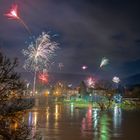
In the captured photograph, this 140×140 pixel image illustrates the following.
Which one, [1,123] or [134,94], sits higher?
[134,94]

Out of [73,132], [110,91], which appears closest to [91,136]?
[73,132]

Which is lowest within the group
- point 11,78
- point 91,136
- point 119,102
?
point 91,136

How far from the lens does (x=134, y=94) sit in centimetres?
13175

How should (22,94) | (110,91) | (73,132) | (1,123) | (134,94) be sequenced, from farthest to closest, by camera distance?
(134,94), (110,91), (73,132), (22,94), (1,123)

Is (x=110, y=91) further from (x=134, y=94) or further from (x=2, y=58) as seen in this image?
(x=2, y=58)

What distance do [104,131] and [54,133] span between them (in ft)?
16.4

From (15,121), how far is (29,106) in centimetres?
74

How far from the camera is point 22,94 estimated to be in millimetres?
11500

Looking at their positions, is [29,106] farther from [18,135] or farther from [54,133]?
[54,133]

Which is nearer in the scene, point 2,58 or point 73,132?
point 2,58

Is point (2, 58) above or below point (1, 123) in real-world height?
above

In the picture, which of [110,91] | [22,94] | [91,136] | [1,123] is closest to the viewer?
[1,123]

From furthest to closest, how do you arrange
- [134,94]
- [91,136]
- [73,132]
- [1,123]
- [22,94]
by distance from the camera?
[134,94] < [73,132] < [91,136] < [22,94] < [1,123]

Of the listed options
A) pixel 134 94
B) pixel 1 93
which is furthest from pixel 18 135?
pixel 134 94
